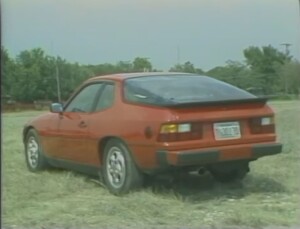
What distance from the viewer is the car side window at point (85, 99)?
24.8ft

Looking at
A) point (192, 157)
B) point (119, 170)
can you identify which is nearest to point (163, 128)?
point (192, 157)

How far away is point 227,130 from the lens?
6500mm

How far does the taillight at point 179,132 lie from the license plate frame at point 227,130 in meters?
0.20

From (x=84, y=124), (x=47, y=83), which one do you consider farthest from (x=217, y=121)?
(x=47, y=83)

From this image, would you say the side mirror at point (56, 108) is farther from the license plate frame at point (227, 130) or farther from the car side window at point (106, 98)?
the license plate frame at point (227, 130)

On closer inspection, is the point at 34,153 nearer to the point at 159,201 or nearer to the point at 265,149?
the point at 159,201

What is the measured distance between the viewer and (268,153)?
672 centimetres

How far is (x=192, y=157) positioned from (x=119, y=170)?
0.95 m

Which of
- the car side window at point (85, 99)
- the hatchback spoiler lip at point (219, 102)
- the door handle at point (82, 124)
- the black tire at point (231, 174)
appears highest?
the car side window at point (85, 99)

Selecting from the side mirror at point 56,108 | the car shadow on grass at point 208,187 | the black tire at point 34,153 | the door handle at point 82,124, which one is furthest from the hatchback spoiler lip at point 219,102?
the black tire at point 34,153

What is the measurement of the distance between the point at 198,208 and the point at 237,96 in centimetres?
123

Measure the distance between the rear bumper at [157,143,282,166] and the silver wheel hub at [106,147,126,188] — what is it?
0.63 m

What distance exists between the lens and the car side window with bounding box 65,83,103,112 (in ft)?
24.8

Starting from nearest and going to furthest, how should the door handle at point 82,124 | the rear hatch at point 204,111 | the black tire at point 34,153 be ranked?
the rear hatch at point 204,111
the door handle at point 82,124
the black tire at point 34,153
